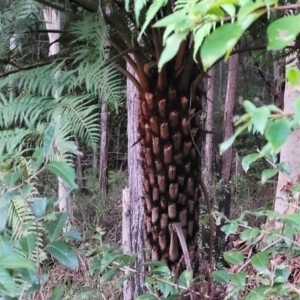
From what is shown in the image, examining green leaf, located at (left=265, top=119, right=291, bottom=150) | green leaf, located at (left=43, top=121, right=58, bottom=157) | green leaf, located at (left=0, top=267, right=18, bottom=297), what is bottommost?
green leaf, located at (left=0, top=267, right=18, bottom=297)

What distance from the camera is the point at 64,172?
2.11 feet

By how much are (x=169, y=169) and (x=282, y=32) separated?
96cm

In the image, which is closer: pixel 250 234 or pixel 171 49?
pixel 171 49

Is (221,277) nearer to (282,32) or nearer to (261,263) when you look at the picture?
(261,263)

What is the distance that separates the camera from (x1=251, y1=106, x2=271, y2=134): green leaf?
346 mm

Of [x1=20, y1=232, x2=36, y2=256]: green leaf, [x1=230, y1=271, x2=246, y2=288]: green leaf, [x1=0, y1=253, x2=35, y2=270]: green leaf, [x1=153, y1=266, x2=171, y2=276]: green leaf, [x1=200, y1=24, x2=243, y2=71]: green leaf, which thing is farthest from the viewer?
[x1=153, y1=266, x2=171, y2=276]: green leaf

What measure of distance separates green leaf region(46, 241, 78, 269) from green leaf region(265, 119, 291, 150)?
48cm

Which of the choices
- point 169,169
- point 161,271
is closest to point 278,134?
point 161,271

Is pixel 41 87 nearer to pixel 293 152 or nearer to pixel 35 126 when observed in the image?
pixel 35 126

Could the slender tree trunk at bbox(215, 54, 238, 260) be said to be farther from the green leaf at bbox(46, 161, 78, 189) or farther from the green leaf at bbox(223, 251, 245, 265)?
the green leaf at bbox(46, 161, 78, 189)

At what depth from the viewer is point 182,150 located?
4.15 ft

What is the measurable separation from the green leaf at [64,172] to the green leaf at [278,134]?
0.36 meters

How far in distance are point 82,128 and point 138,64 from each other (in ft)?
0.98

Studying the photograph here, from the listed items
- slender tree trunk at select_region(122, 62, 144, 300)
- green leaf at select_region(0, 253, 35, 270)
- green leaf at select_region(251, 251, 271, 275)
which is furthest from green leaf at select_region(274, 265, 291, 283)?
slender tree trunk at select_region(122, 62, 144, 300)
